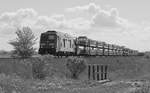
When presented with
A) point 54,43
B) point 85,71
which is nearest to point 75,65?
point 85,71

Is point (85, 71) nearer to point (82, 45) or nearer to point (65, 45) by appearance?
point (65, 45)

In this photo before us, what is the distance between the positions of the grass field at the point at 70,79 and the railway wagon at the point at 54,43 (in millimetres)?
3823

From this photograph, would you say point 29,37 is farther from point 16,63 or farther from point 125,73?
point 16,63

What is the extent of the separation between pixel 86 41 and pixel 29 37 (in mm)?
8257

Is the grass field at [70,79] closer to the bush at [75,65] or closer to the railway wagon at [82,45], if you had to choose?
the bush at [75,65]

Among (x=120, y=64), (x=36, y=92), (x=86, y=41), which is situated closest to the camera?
(x=36, y=92)

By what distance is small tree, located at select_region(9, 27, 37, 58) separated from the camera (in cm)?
4444

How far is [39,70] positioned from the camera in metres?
26.8

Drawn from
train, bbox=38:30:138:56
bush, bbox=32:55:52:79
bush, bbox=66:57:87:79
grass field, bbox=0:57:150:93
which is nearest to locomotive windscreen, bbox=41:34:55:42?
train, bbox=38:30:138:56

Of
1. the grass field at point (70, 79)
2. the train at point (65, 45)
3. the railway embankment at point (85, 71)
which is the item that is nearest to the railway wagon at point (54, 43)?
the train at point (65, 45)

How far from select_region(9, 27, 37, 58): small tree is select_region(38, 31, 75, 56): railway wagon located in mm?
4066

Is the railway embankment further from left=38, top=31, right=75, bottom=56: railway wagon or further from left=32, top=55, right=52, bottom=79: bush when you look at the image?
left=38, top=31, right=75, bottom=56: railway wagon

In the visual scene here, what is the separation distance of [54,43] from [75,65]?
9355 mm

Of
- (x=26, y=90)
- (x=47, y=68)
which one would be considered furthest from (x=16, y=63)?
(x=26, y=90)
